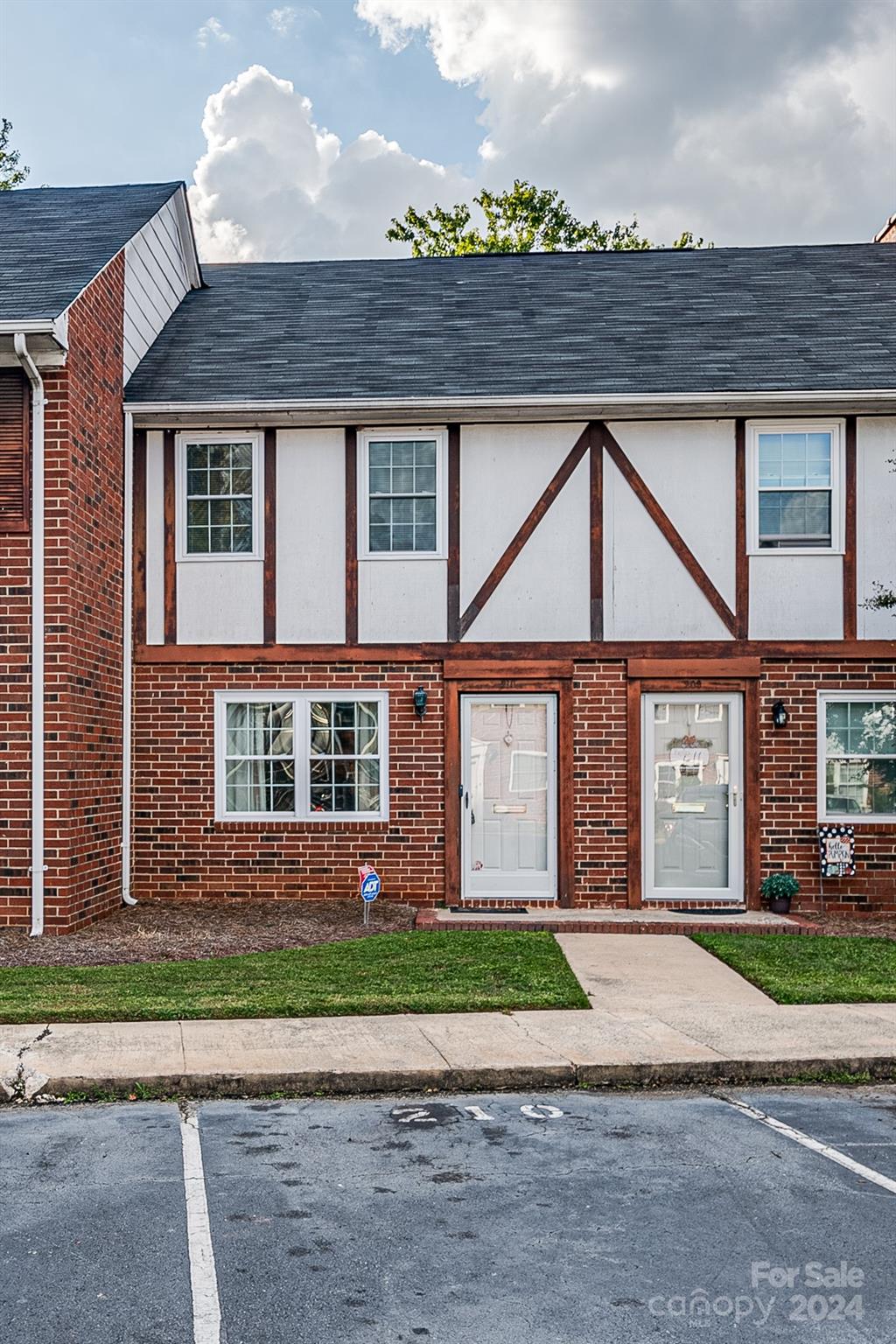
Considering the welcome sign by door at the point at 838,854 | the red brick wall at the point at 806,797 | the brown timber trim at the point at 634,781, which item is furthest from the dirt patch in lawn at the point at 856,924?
the brown timber trim at the point at 634,781

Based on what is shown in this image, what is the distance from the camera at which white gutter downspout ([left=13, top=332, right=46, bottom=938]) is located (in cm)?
1156

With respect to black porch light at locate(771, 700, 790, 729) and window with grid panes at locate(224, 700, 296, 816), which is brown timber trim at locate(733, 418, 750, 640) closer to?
black porch light at locate(771, 700, 790, 729)

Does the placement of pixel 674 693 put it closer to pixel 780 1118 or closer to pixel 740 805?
pixel 740 805

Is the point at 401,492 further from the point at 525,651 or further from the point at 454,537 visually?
the point at 525,651

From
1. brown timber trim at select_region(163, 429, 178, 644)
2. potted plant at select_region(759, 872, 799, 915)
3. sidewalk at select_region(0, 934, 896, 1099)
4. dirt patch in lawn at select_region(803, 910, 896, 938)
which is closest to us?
sidewalk at select_region(0, 934, 896, 1099)

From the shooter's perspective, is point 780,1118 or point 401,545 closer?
point 780,1118

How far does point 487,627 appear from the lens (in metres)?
13.5

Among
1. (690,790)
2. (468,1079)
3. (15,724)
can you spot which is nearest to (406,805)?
(690,790)

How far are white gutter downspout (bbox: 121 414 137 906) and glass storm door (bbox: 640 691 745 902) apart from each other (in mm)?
5479

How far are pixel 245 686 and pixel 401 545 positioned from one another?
226 cm

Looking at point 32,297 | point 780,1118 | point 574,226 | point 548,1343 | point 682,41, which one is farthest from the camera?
point 574,226

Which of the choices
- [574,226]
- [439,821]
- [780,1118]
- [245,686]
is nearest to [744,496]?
[439,821]

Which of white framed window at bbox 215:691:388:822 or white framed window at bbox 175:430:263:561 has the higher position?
white framed window at bbox 175:430:263:561

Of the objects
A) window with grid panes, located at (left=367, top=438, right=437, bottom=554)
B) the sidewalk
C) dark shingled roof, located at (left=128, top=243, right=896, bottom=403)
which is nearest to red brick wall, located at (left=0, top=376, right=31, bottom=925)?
dark shingled roof, located at (left=128, top=243, right=896, bottom=403)
